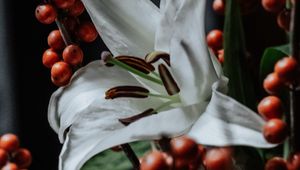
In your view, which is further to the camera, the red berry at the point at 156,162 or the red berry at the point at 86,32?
the red berry at the point at 86,32

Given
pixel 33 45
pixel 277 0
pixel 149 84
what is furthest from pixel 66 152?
pixel 33 45

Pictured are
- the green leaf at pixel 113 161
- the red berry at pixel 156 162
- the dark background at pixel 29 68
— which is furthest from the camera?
the dark background at pixel 29 68

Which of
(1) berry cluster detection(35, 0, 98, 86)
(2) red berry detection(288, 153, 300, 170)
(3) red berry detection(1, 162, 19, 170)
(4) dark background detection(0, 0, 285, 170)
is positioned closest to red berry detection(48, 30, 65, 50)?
(1) berry cluster detection(35, 0, 98, 86)

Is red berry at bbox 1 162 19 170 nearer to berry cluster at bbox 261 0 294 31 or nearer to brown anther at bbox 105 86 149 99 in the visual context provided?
brown anther at bbox 105 86 149 99

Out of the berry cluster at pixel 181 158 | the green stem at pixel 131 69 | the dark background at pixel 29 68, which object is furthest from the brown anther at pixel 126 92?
the dark background at pixel 29 68

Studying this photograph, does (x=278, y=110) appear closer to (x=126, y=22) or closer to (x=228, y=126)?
(x=228, y=126)

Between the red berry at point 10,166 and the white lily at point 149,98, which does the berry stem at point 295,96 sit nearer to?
the white lily at point 149,98

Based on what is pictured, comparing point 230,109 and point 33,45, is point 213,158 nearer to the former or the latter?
point 230,109

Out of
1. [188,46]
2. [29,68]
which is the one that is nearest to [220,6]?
[188,46]
